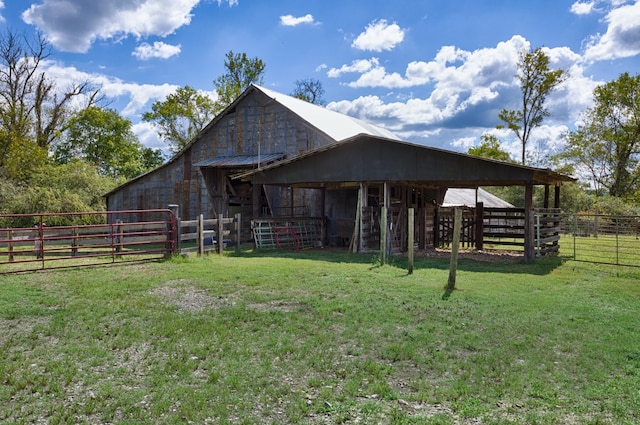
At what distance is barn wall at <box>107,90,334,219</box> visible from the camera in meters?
22.2

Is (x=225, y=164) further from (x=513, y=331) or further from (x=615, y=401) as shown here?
(x=615, y=401)

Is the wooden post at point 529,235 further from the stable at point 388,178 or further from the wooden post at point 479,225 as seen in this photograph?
the wooden post at point 479,225

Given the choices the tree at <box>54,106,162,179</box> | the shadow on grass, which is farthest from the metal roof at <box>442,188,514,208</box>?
the tree at <box>54,106,162,179</box>

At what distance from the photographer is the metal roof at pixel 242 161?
21203 millimetres

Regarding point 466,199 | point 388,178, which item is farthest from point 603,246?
point 466,199

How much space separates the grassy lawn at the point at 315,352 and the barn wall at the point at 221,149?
12777 mm

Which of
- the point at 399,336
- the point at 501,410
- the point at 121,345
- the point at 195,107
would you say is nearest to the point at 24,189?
the point at 195,107

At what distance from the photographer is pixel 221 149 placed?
24.4m

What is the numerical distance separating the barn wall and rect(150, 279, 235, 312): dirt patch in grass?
12.0 metres

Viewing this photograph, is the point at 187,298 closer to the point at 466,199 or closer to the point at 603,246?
the point at 603,246

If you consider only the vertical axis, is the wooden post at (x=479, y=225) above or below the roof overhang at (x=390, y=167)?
below

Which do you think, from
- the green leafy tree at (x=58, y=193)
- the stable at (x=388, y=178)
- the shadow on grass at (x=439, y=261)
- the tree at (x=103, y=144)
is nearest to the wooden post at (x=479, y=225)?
the stable at (x=388, y=178)

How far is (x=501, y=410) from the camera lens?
455cm

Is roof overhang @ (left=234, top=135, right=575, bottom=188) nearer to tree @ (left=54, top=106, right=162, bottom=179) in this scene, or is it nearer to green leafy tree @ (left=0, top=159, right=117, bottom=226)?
green leafy tree @ (left=0, top=159, right=117, bottom=226)
